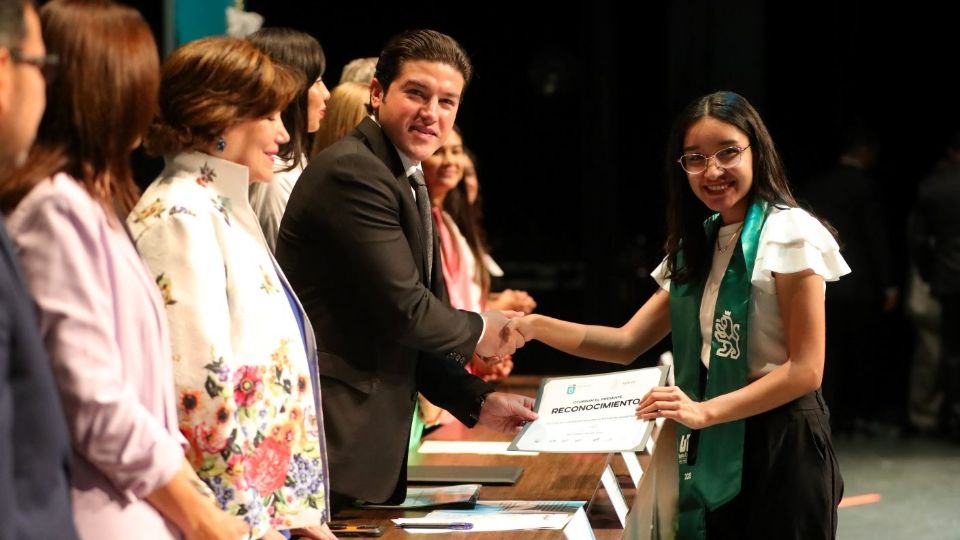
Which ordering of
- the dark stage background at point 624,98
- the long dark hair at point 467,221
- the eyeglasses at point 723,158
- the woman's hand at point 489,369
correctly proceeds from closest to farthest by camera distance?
the eyeglasses at point 723,158 < the woman's hand at point 489,369 < the long dark hair at point 467,221 < the dark stage background at point 624,98

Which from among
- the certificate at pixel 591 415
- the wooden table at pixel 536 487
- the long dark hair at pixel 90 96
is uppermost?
the long dark hair at pixel 90 96

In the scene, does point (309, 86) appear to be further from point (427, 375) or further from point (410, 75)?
point (427, 375)

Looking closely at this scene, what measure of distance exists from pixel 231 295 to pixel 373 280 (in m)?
0.60

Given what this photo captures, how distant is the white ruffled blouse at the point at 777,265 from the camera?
99.7 inches

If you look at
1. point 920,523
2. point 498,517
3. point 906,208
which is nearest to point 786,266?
point 498,517

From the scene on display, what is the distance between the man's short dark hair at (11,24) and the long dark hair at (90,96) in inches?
5.3

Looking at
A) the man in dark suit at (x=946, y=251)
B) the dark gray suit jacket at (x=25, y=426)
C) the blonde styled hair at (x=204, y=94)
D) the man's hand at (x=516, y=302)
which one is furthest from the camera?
the man in dark suit at (x=946, y=251)

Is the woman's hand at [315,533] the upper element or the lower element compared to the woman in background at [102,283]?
lower

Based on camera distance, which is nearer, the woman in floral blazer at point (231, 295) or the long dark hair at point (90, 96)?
the long dark hair at point (90, 96)

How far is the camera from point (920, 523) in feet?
16.9

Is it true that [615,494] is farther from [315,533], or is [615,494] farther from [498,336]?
[315,533]

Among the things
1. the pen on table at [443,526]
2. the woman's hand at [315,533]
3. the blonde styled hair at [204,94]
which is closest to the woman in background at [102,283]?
the blonde styled hair at [204,94]

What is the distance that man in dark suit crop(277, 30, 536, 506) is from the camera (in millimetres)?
2420

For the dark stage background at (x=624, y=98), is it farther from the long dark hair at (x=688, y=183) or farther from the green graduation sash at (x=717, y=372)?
the green graduation sash at (x=717, y=372)
